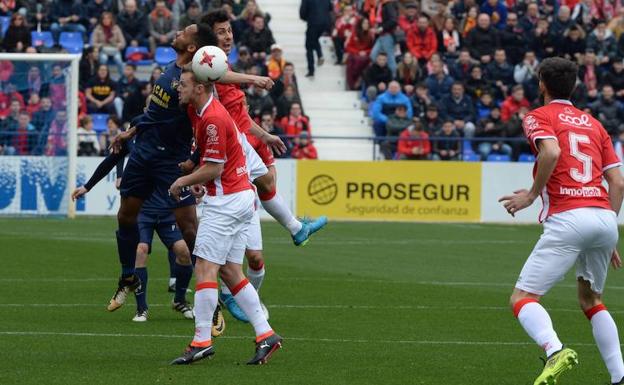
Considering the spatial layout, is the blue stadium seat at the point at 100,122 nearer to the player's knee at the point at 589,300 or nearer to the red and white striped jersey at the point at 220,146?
the red and white striped jersey at the point at 220,146

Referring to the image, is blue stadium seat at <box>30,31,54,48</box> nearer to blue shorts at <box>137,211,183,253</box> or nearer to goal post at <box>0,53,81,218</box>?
goal post at <box>0,53,81,218</box>

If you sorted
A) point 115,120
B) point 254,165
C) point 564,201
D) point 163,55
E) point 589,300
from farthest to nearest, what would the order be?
1. point 163,55
2. point 115,120
3. point 254,165
4. point 589,300
5. point 564,201

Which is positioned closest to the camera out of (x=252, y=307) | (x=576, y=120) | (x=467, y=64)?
(x=576, y=120)

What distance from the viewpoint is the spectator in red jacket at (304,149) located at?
28656 millimetres

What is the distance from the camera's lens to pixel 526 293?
9336 mm

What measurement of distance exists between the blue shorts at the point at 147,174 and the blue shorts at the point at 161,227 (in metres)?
1.18

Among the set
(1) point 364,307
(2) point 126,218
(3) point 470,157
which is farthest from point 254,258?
(3) point 470,157

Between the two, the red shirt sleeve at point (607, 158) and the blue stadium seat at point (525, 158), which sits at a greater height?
the red shirt sleeve at point (607, 158)

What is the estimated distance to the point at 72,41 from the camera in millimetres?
31547

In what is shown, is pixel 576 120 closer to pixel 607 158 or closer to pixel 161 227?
pixel 607 158

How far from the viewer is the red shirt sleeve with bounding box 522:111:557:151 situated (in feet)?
29.9

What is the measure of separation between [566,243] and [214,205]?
259cm

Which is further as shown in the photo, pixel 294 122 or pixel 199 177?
pixel 294 122

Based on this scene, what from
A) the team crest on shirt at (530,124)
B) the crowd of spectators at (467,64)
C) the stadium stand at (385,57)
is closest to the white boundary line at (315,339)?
the team crest on shirt at (530,124)
